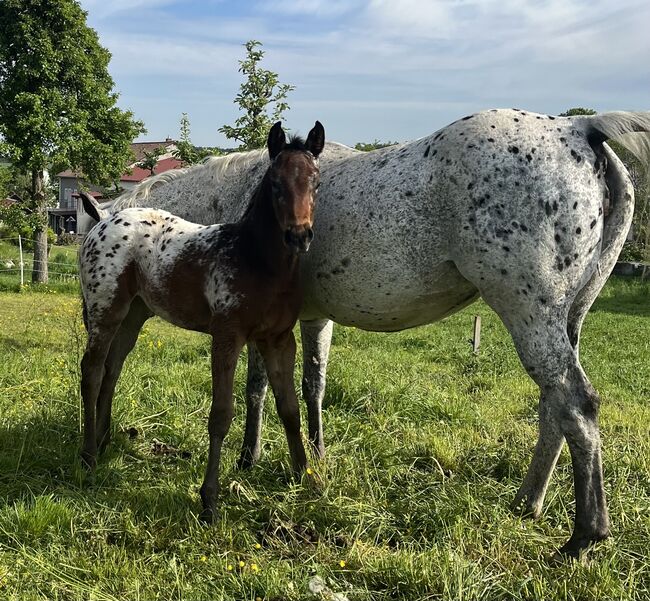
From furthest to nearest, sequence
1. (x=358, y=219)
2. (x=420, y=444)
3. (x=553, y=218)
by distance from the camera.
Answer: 1. (x=420, y=444)
2. (x=358, y=219)
3. (x=553, y=218)

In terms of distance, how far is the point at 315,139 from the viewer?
132 inches

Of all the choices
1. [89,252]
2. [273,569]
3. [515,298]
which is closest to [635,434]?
[515,298]

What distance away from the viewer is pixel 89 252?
3.96 meters

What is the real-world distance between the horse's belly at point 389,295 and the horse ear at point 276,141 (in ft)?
2.51

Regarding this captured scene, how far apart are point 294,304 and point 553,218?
4.87 feet

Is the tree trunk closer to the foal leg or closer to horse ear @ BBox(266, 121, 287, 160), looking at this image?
the foal leg

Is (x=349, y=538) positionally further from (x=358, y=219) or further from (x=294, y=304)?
(x=358, y=219)

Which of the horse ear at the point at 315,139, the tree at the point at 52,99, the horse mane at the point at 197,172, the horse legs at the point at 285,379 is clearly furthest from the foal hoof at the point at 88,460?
the tree at the point at 52,99

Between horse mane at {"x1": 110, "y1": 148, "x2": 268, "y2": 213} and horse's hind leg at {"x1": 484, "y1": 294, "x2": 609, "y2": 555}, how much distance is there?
7.53 ft

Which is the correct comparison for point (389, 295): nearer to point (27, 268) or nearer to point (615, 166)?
point (615, 166)

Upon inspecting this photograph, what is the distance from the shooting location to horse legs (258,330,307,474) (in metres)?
3.69

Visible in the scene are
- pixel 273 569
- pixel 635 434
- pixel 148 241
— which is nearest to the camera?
pixel 273 569

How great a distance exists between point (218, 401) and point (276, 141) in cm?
150

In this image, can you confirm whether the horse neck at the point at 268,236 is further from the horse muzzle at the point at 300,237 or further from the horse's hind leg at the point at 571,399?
the horse's hind leg at the point at 571,399
